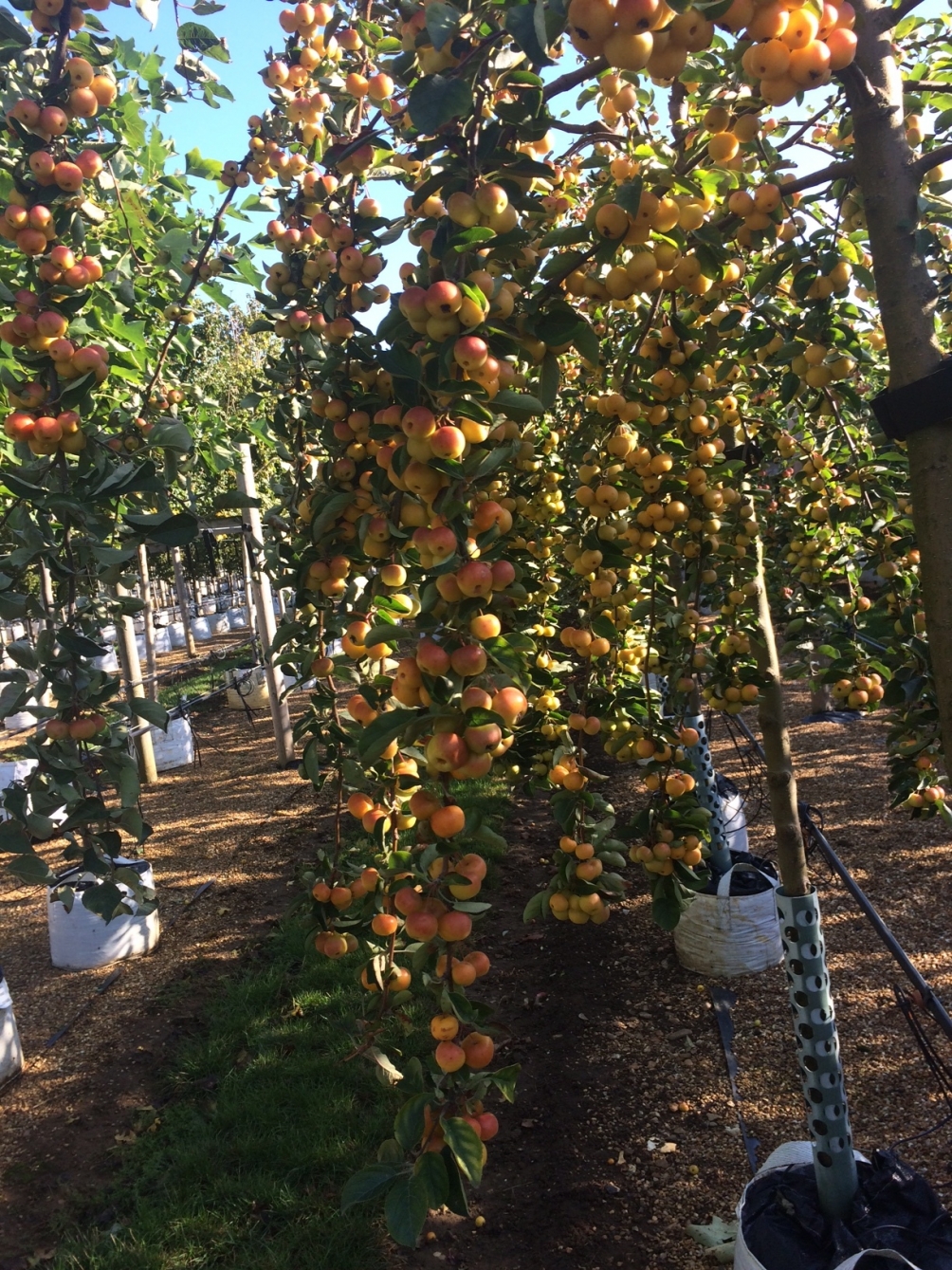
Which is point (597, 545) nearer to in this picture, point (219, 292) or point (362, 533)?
point (362, 533)

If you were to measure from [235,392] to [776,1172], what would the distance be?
13698mm

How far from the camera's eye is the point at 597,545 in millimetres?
1913

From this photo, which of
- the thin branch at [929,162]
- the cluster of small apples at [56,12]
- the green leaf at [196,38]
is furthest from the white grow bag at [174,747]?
the thin branch at [929,162]

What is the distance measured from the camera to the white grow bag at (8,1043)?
12.2 feet

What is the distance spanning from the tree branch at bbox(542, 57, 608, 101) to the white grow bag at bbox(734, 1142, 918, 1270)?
7.43 feet

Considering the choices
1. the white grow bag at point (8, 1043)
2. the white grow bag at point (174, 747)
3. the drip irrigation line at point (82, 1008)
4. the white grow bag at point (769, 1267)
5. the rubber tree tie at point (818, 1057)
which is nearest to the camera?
the white grow bag at point (769, 1267)

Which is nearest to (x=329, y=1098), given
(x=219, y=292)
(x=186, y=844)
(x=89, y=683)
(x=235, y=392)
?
(x=89, y=683)

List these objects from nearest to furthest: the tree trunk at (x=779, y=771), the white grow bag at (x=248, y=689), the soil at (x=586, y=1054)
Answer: the tree trunk at (x=779, y=771) → the soil at (x=586, y=1054) → the white grow bag at (x=248, y=689)

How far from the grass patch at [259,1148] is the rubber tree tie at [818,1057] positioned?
0.99 meters

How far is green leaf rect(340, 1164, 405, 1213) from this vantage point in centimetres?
112

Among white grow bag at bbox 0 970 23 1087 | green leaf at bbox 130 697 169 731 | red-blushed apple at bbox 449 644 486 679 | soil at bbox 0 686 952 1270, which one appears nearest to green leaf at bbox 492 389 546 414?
red-blushed apple at bbox 449 644 486 679

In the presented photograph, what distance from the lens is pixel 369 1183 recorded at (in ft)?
3.74

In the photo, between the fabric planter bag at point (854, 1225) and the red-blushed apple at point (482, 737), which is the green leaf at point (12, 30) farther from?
the fabric planter bag at point (854, 1225)

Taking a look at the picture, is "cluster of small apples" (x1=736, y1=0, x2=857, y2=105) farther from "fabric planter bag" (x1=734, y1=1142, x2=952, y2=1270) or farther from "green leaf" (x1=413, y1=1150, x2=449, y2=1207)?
"fabric planter bag" (x1=734, y1=1142, x2=952, y2=1270)
